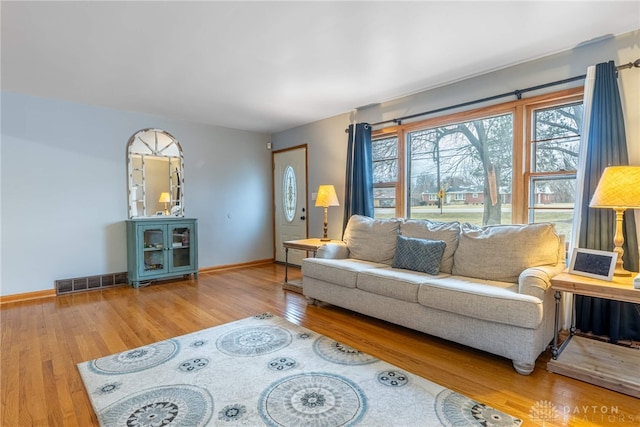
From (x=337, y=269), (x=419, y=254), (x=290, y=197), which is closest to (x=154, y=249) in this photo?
(x=290, y=197)

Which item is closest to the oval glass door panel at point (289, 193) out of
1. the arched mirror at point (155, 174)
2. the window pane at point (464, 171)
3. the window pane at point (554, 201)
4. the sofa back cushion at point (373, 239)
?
the arched mirror at point (155, 174)

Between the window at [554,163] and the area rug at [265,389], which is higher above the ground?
the window at [554,163]

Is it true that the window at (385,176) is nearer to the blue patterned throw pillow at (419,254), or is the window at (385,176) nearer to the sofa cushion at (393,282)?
the blue patterned throw pillow at (419,254)

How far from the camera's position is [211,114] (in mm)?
4625

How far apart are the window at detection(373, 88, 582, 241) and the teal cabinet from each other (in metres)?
2.89

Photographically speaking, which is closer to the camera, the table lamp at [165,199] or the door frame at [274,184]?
the table lamp at [165,199]

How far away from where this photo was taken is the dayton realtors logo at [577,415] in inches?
65.0

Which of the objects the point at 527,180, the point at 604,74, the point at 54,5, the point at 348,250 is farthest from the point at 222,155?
the point at 604,74

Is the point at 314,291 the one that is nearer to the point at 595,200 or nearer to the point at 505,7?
the point at 595,200

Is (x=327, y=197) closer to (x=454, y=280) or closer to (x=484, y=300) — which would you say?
(x=454, y=280)

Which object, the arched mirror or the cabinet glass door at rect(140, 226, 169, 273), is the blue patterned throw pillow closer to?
the cabinet glass door at rect(140, 226, 169, 273)

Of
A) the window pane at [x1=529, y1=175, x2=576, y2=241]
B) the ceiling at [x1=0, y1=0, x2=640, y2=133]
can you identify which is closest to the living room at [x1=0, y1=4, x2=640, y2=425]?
the ceiling at [x1=0, y1=0, x2=640, y2=133]

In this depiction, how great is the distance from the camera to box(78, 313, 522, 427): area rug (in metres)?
1.67

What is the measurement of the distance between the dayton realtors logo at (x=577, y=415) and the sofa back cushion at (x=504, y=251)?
3.26ft
